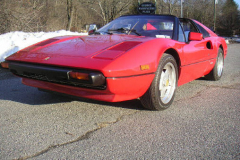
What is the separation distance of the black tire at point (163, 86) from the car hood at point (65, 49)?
0.56 meters

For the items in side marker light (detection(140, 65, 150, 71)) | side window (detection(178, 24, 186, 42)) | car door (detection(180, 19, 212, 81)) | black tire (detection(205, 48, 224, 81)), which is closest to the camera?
side marker light (detection(140, 65, 150, 71))

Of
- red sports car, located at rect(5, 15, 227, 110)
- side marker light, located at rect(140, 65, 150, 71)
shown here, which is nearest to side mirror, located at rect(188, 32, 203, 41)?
red sports car, located at rect(5, 15, 227, 110)

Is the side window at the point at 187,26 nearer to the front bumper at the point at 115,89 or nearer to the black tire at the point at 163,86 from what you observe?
the black tire at the point at 163,86

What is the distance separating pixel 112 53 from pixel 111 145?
871mm

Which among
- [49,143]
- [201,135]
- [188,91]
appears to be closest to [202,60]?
[188,91]

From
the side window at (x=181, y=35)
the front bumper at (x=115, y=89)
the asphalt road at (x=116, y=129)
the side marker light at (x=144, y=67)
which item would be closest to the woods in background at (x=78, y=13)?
the asphalt road at (x=116, y=129)

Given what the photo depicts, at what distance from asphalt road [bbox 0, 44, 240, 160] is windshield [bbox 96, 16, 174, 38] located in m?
0.91

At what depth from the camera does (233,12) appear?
33.7m

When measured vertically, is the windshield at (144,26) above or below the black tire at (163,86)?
above

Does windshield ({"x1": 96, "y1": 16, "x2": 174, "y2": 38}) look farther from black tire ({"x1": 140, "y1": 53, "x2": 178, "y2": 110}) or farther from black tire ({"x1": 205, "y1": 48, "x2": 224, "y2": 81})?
black tire ({"x1": 205, "y1": 48, "x2": 224, "y2": 81})

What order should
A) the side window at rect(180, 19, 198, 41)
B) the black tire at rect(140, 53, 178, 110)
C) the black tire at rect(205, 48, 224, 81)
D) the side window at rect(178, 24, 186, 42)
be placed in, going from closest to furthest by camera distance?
the black tire at rect(140, 53, 178, 110), the side window at rect(178, 24, 186, 42), the side window at rect(180, 19, 198, 41), the black tire at rect(205, 48, 224, 81)

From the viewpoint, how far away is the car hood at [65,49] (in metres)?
2.46

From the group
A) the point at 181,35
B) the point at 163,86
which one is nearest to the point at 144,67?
the point at 163,86

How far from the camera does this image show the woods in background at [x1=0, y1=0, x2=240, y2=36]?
972 centimetres
